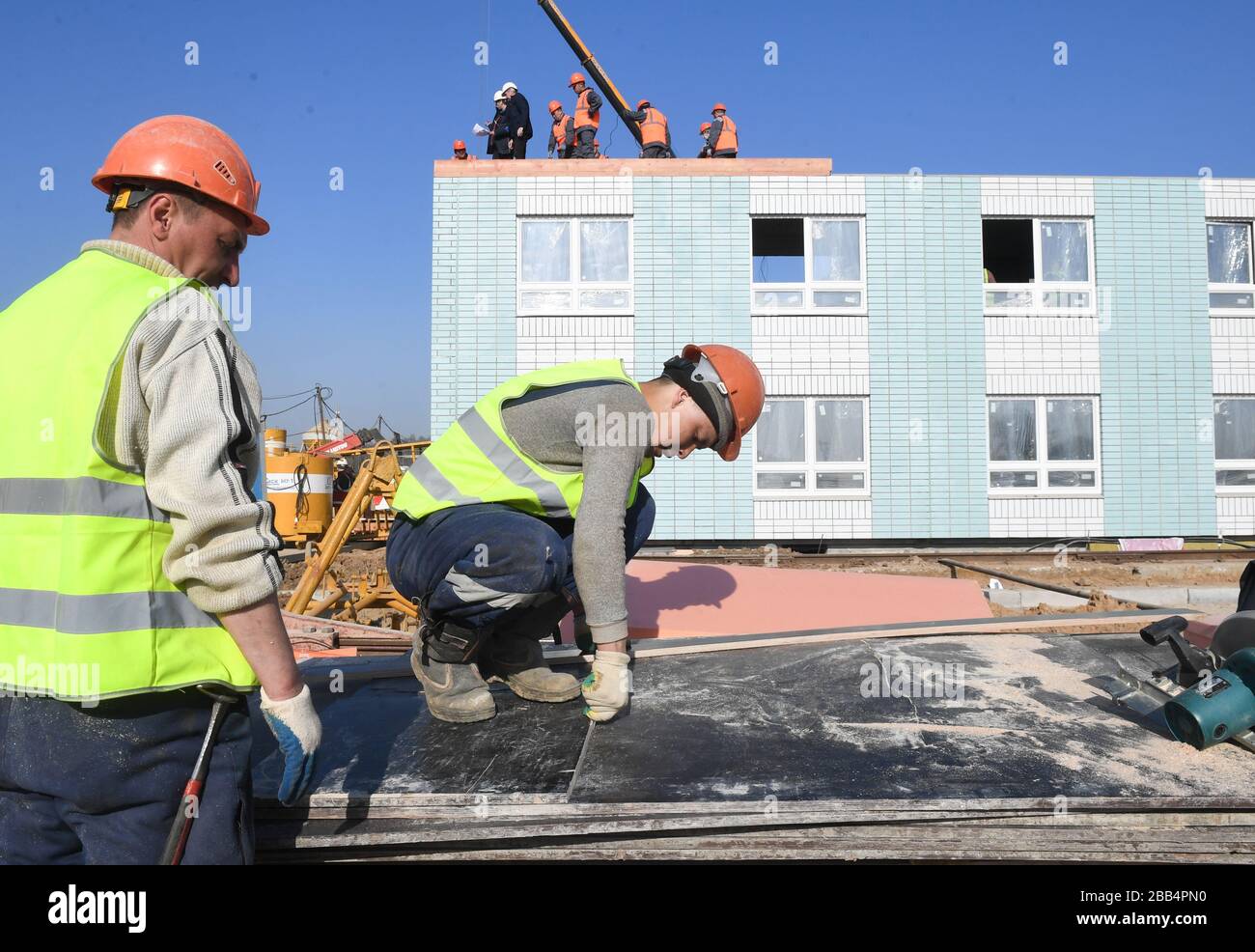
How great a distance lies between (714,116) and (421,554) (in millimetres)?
13716

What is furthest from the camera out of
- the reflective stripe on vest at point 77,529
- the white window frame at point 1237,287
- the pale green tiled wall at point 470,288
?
the white window frame at point 1237,287

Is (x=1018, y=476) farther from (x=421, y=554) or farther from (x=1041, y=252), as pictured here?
(x=421, y=554)

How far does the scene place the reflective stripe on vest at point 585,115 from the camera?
14.1 m

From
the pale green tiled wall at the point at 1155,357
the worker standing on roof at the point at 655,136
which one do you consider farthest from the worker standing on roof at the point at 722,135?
the pale green tiled wall at the point at 1155,357

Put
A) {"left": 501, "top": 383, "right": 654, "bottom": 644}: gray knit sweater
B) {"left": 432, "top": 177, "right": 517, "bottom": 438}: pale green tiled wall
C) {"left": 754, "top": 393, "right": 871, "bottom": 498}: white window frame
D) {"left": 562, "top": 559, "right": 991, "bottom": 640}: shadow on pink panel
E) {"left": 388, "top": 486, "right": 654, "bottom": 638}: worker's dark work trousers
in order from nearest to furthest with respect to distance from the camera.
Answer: {"left": 501, "top": 383, "right": 654, "bottom": 644}: gray knit sweater
{"left": 388, "top": 486, "right": 654, "bottom": 638}: worker's dark work trousers
{"left": 562, "top": 559, "right": 991, "bottom": 640}: shadow on pink panel
{"left": 754, "top": 393, "right": 871, "bottom": 498}: white window frame
{"left": 432, "top": 177, "right": 517, "bottom": 438}: pale green tiled wall

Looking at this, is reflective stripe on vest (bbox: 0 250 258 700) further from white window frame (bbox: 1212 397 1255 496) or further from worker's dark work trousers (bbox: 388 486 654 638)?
white window frame (bbox: 1212 397 1255 496)

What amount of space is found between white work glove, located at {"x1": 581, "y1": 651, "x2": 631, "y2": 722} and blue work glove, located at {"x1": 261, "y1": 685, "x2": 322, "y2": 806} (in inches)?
36.3

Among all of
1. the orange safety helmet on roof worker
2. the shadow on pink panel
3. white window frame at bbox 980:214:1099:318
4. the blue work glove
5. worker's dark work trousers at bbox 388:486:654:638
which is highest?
white window frame at bbox 980:214:1099:318

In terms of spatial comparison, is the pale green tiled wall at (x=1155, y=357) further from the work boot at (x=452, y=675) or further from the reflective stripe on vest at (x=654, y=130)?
the work boot at (x=452, y=675)

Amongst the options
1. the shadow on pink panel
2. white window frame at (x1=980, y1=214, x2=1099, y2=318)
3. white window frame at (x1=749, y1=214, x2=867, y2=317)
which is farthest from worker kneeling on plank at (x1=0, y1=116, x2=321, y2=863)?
white window frame at (x1=980, y1=214, x2=1099, y2=318)

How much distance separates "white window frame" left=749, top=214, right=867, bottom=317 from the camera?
13531mm

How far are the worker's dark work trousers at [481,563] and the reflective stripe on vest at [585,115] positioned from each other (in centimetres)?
1269
